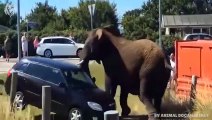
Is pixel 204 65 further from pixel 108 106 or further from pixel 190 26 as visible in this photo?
pixel 190 26

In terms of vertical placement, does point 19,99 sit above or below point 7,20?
below

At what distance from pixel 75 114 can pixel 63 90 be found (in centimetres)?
64

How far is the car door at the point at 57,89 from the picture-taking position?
12.6m

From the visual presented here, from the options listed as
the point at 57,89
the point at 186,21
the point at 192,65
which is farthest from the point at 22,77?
the point at 186,21

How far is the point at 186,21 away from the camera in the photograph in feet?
247

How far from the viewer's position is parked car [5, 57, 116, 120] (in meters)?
12.3

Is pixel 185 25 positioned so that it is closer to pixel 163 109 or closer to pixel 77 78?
pixel 163 109

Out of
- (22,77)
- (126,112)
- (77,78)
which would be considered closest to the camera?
(77,78)

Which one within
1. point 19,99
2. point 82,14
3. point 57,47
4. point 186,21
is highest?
point 82,14

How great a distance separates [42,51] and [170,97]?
2754 centimetres

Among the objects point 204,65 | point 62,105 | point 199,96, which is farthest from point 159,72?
point 204,65

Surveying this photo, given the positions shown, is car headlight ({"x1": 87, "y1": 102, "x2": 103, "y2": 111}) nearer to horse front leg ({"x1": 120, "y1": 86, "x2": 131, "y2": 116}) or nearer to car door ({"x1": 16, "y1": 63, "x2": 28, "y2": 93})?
horse front leg ({"x1": 120, "y1": 86, "x2": 131, "y2": 116})

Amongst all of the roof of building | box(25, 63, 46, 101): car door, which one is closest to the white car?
box(25, 63, 46, 101): car door

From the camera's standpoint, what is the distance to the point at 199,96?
12.9m
